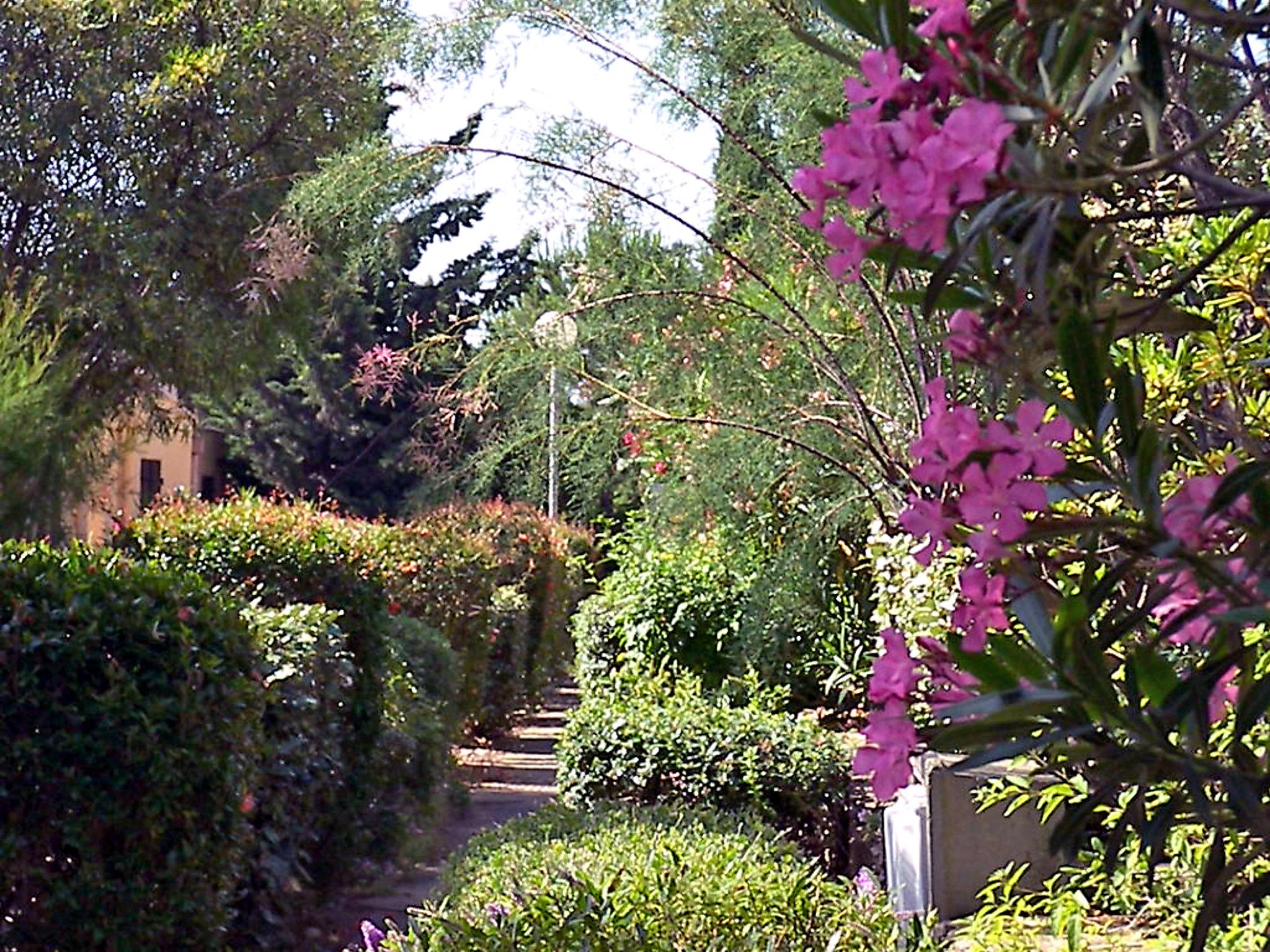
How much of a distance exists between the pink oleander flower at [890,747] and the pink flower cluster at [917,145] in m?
0.36

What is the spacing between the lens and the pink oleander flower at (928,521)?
3.82ft

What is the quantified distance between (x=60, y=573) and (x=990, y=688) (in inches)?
155

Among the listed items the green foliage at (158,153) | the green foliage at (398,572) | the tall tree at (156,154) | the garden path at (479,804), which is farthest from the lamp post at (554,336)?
the tall tree at (156,154)

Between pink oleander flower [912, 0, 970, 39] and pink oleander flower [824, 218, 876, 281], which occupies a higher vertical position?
pink oleander flower [912, 0, 970, 39]

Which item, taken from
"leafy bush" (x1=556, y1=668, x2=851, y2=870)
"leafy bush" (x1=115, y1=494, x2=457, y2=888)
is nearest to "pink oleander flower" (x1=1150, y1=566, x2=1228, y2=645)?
"leafy bush" (x1=556, y1=668, x2=851, y2=870)

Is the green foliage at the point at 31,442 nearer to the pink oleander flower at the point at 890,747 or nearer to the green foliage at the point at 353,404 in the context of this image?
the green foliage at the point at 353,404

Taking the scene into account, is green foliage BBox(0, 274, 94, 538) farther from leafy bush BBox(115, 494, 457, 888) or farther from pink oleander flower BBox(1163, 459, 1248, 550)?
pink oleander flower BBox(1163, 459, 1248, 550)

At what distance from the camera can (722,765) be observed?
19.4 ft

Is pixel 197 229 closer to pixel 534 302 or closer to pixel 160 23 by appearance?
pixel 160 23

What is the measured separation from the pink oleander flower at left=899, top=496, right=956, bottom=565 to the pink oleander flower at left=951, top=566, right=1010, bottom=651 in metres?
0.04

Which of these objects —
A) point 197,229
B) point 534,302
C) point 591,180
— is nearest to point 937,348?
point 591,180

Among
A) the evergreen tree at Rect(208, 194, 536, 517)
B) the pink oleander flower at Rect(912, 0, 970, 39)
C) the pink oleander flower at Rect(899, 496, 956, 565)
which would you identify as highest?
the evergreen tree at Rect(208, 194, 536, 517)

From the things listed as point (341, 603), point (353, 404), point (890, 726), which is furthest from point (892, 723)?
point (353, 404)

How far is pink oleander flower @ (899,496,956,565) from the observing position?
1.17 metres
